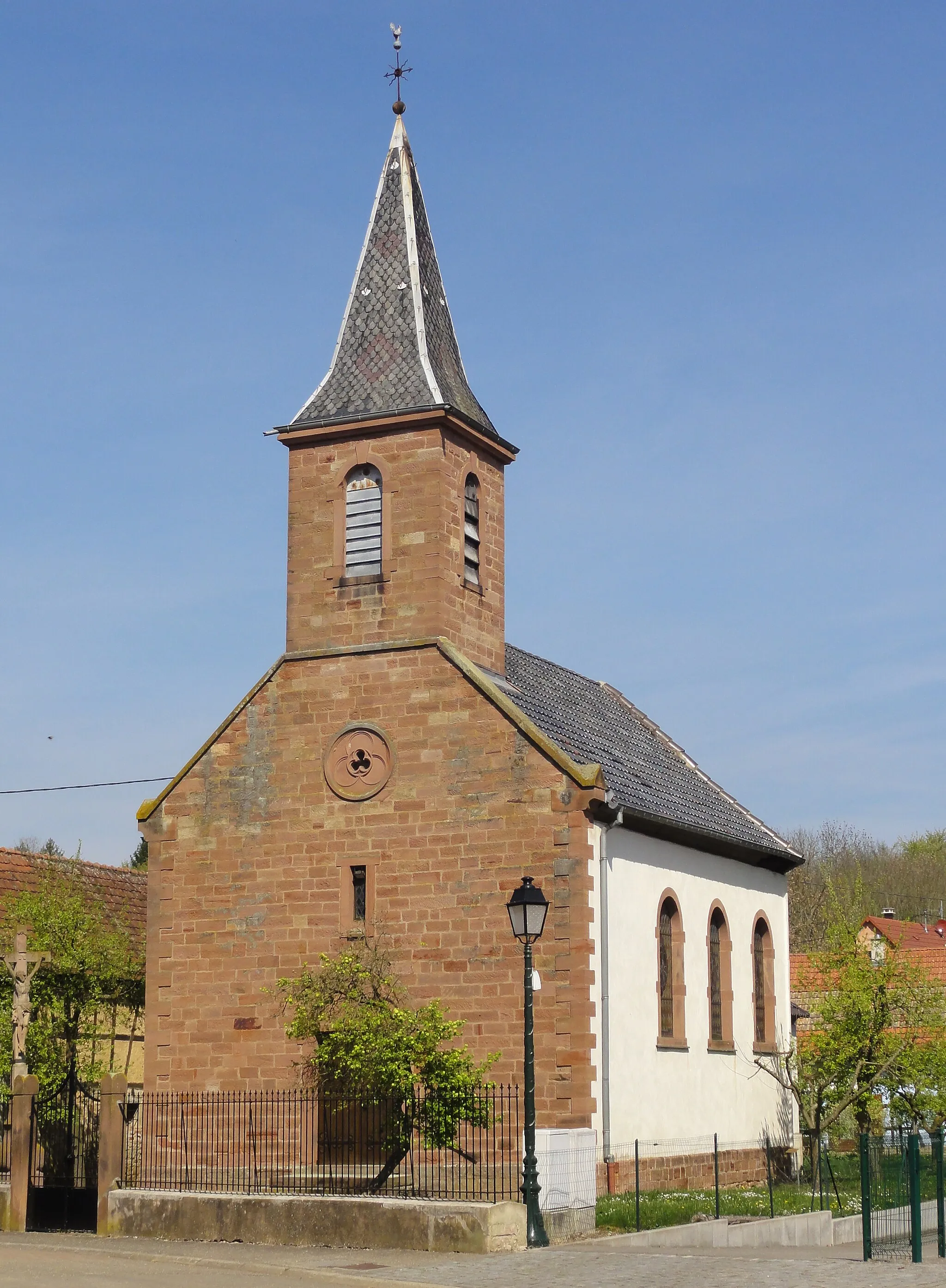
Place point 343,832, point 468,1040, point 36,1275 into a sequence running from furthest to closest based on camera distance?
point 343,832 → point 468,1040 → point 36,1275

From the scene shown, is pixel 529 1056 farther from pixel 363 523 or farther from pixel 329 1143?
pixel 363 523

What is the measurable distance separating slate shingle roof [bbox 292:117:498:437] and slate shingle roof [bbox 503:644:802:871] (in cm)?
498

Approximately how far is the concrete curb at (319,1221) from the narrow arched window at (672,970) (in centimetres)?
889

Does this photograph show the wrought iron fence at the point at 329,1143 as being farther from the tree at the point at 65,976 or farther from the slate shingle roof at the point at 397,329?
the slate shingle roof at the point at 397,329

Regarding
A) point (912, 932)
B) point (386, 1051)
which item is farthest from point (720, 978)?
point (912, 932)

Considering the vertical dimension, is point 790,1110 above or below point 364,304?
below

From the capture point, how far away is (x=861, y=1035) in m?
31.2

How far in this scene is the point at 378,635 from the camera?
90.8 ft

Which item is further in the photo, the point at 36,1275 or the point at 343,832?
the point at 343,832

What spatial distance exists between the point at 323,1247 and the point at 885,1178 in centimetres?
659

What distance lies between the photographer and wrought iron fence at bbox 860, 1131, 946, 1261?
19.5 m

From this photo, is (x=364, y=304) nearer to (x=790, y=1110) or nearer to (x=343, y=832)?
(x=343, y=832)

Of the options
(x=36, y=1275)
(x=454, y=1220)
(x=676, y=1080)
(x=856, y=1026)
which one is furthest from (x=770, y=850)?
(x=36, y=1275)

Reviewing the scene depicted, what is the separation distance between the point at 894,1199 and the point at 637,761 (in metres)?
12.7
